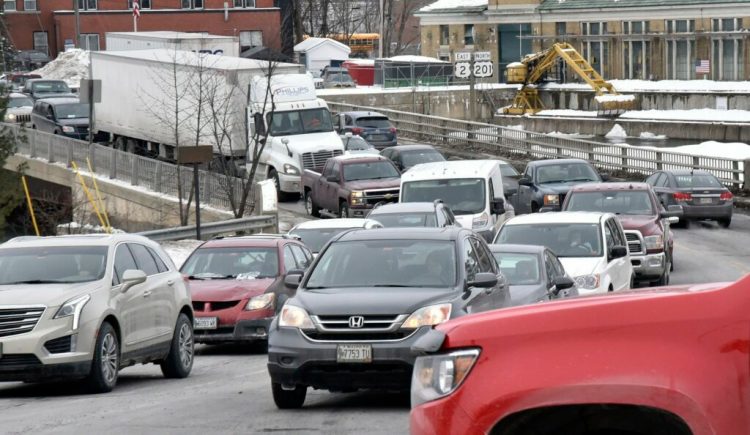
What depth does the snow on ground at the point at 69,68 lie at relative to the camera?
79875 millimetres

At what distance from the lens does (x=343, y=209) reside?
3734 cm

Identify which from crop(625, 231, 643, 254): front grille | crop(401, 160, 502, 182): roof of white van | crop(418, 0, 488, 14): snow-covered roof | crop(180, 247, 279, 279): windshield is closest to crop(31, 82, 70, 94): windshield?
crop(418, 0, 488, 14): snow-covered roof

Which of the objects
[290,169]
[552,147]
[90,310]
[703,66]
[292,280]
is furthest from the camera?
[703,66]

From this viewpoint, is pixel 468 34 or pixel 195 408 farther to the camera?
pixel 468 34

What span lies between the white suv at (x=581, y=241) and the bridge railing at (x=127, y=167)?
1578 cm

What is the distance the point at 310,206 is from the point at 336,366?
28.8 m

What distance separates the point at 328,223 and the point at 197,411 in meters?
12.9

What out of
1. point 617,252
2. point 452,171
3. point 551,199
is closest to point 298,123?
point 551,199

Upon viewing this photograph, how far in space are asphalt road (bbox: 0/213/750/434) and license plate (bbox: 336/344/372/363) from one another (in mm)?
481

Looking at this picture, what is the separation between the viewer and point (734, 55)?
7294 centimetres

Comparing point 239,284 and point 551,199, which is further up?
point 239,284

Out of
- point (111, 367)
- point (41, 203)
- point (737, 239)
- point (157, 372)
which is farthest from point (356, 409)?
point (41, 203)

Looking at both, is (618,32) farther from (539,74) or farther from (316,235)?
(316,235)

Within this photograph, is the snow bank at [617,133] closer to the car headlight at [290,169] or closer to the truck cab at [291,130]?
the truck cab at [291,130]
